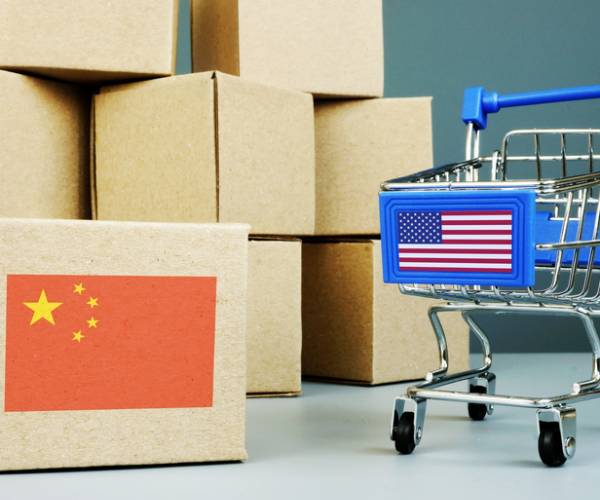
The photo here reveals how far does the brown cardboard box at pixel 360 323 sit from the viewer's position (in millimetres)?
2680

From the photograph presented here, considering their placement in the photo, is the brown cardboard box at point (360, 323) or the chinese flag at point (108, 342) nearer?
the chinese flag at point (108, 342)

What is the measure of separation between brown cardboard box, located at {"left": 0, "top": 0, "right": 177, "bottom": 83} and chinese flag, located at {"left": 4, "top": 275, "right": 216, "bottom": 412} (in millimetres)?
852

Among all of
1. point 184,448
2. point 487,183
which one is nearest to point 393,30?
point 487,183

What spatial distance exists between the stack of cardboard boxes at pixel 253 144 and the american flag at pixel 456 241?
50 centimetres

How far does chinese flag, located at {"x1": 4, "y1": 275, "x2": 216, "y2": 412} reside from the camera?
5.15ft

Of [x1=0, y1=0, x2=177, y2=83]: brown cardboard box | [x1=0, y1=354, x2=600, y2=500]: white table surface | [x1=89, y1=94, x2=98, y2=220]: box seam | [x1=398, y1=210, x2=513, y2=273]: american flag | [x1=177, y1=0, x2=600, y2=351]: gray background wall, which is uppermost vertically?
[x1=177, y1=0, x2=600, y2=351]: gray background wall

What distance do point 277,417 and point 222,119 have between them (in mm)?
Answer: 693

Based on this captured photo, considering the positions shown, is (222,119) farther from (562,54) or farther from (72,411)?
(562,54)

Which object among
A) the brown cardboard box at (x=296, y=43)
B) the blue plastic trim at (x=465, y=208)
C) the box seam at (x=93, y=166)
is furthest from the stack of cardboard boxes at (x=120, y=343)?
the brown cardboard box at (x=296, y=43)

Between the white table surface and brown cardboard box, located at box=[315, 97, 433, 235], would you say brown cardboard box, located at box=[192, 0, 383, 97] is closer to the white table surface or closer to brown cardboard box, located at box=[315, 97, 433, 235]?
brown cardboard box, located at box=[315, 97, 433, 235]

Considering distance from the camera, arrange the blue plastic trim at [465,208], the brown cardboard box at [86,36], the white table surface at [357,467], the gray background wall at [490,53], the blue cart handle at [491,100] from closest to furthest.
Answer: the white table surface at [357,467] < the blue plastic trim at [465,208] < the blue cart handle at [491,100] < the brown cardboard box at [86,36] < the gray background wall at [490,53]

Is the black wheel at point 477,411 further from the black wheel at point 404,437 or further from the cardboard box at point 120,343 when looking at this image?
the cardboard box at point 120,343

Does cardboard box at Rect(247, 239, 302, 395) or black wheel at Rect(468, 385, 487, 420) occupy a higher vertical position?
cardboard box at Rect(247, 239, 302, 395)

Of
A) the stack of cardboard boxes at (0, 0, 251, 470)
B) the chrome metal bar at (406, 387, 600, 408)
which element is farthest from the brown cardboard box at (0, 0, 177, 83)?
the chrome metal bar at (406, 387, 600, 408)
